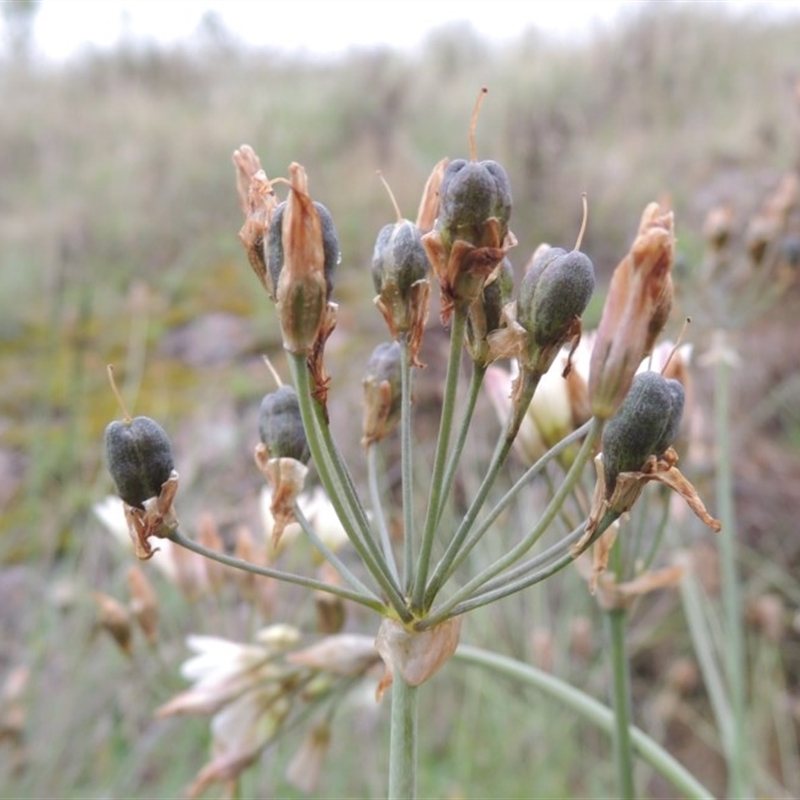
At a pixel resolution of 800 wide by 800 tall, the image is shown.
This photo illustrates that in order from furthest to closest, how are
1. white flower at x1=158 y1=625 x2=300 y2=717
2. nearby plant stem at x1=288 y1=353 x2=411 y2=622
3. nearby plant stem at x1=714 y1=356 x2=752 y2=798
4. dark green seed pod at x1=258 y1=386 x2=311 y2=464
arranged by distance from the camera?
1. nearby plant stem at x1=714 y1=356 x2=752 y2=798
2. white flower at x1=158 y1=625 x2=300 y2=717
3. dark green seed pod at x1=258 y1=386 x2=311 y2=464
4. nearby plant stem at x1=288 y1=353 x2=411 y2=622

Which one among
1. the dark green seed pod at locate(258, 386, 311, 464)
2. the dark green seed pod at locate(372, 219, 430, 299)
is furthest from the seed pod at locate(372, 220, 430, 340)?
the dark green seed pod at locate(258, 386, 311, 464)

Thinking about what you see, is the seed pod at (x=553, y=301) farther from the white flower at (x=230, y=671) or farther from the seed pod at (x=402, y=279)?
the white flower at (x=230, y=671)

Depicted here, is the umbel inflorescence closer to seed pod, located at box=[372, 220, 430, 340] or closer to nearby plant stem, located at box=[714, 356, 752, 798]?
seed pod, located at box=[372, 220, 430, 340]

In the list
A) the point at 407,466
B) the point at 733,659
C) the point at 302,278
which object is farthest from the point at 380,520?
the point at 733,659

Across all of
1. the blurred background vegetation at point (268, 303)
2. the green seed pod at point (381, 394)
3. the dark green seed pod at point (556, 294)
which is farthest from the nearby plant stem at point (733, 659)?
the dark green seed pod at point (556, 294)

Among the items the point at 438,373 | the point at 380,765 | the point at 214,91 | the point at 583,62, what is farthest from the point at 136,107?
the point at 380,765

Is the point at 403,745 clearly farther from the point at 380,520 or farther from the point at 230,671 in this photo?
the point at 230,671
